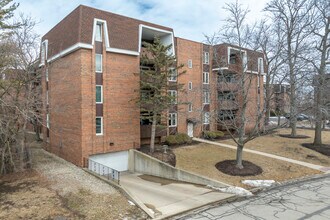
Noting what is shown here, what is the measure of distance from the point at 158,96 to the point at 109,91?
3816 millimetres

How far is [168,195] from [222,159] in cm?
744

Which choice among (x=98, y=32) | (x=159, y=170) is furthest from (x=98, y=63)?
(x=159, y=170)

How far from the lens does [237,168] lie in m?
15.9

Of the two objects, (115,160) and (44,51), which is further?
(44,51)

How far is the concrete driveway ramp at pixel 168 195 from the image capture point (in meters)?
10.4

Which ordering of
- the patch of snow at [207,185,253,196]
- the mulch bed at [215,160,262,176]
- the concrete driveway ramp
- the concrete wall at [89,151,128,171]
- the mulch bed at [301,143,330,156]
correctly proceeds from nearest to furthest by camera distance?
the concrete driveway ramp → the patch of snow at [207,185,253,196] → the mulch bed at [215,160,262,176] → the concrete wall at [89,151,128,171] → the mulch bed at [301,143,330,156]

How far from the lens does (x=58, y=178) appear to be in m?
13.7

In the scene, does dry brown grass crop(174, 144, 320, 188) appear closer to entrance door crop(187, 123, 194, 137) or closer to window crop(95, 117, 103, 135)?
entrance door crop(187, 123, 194, 137)

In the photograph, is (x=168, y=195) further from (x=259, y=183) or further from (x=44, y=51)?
(x=44, y=51)

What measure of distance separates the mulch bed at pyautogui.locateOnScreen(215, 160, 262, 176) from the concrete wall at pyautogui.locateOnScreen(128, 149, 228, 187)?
2.12m

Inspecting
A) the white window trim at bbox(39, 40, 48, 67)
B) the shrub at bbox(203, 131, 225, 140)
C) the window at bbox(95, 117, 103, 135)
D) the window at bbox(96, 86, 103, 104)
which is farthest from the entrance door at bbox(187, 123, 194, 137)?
the white window trim at bbox(39, 40, 48, 67)

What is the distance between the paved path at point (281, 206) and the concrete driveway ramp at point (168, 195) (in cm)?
83

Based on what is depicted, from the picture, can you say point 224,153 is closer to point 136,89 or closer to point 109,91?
point 136,89

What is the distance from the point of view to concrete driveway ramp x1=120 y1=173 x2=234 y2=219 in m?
10.4
